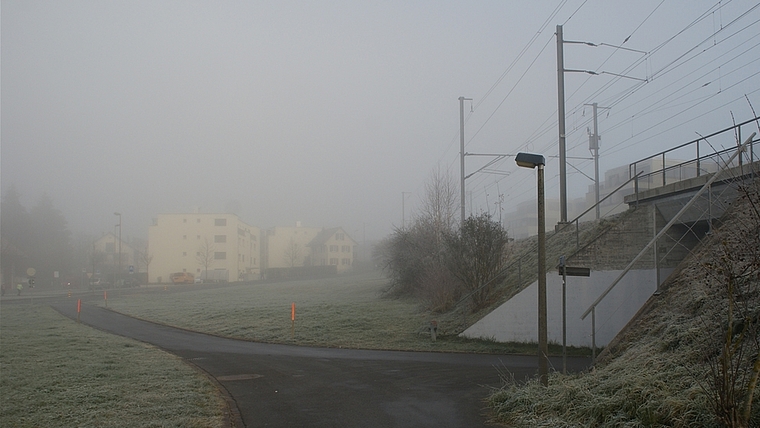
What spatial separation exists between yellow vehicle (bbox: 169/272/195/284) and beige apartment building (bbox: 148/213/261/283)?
913 mm

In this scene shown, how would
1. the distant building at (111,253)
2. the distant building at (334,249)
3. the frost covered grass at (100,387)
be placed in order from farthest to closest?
the distant building at (334,249), the distant building at (111,253), the frost covered grass at (100,387)

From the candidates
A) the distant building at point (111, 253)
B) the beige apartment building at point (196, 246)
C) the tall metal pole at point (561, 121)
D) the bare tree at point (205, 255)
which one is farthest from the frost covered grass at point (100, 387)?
the distant building at point (111, 253)

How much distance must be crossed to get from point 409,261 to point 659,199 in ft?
63.3

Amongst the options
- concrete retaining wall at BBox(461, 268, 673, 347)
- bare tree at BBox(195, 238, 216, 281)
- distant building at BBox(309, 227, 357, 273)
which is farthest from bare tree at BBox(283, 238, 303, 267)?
concrete retaining wall at BBox(461, 268, 673, 347)

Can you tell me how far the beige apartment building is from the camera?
68.0 m

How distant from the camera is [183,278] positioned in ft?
221

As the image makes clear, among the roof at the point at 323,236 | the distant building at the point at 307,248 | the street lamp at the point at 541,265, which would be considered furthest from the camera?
the roof at the point at 323,236

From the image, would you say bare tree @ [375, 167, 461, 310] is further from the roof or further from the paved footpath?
the roof

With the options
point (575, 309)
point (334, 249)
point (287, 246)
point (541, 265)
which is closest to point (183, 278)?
point (287, 246)

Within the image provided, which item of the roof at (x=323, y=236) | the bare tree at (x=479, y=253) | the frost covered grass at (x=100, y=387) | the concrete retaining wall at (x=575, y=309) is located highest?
the roof at (x=323, y=236)

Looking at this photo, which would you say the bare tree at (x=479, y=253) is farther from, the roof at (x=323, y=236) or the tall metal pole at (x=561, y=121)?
the roof at (x=323, y=236)

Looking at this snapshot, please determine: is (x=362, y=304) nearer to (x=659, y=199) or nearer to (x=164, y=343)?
(x=164, y=343)

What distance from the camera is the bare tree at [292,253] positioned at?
87.9 m

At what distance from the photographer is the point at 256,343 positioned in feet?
65.5
